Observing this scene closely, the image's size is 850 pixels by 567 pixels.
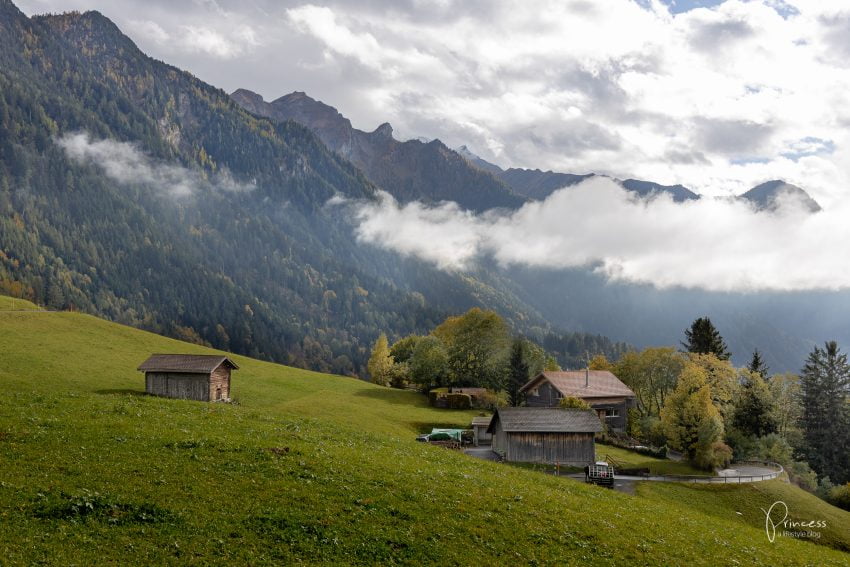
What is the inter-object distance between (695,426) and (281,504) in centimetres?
5916

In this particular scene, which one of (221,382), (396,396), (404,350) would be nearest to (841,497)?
(396,396)

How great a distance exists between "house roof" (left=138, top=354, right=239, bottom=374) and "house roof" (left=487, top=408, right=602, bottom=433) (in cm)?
3376

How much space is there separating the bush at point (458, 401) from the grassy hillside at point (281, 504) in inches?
2117

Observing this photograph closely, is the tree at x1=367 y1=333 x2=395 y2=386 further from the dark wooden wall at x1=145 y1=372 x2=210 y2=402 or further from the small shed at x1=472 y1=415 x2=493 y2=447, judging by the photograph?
the dark wooden wall at x1=145 y1=372 x2=210 y2=402

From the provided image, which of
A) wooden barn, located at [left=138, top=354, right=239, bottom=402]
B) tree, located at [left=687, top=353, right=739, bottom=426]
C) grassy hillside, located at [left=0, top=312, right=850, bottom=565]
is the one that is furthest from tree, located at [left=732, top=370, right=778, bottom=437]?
wooden barn, located at [left=138, top=354, right=239, bottom=402]

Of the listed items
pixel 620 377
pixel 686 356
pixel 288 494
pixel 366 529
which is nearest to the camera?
pixel 366 529

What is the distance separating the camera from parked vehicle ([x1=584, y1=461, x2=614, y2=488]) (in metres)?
51.9

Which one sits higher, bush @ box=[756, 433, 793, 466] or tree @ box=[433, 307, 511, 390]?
tree @ box=[433, 307, 511, 390]

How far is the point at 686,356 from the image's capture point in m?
96.6

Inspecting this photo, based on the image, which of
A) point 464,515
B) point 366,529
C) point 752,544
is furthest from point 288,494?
point 752,544

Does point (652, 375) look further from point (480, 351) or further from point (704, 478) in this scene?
point (704, 478)

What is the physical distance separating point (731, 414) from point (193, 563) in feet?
276

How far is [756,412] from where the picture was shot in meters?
80.6

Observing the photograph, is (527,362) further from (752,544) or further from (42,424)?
(42,424)
